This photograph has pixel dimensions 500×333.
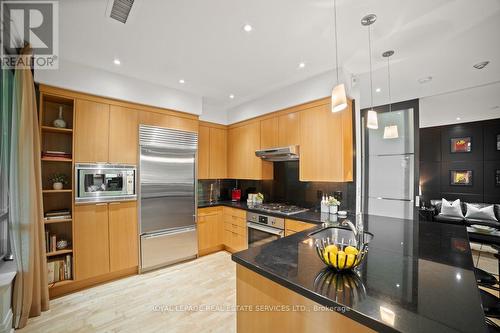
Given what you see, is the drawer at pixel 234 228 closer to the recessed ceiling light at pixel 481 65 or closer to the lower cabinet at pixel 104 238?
the lower cabinet at pixel 104 238

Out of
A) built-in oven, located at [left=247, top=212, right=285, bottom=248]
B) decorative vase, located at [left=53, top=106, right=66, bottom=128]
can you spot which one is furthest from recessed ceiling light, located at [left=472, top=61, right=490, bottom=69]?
decorative vase, located at [left=53, top=106, right=66, bottom=128]

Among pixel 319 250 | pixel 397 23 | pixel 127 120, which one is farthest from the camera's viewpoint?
pixel 127 120

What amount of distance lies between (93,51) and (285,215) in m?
2.97

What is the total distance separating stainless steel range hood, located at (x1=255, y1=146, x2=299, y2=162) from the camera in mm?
3027

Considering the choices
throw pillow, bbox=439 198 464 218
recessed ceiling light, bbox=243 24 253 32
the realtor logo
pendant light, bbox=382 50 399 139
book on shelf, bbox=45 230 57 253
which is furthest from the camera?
throw pillow, bbox=439 198 464 218

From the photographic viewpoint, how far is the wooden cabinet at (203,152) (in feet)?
12.5

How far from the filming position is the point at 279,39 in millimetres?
2035

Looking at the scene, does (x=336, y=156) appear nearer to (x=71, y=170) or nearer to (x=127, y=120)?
(x=127, y=120)

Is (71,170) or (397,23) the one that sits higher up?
(397,23)

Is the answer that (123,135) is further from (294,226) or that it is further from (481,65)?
(481,65)

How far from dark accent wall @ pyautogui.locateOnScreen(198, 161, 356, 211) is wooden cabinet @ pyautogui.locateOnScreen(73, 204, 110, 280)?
1657mm

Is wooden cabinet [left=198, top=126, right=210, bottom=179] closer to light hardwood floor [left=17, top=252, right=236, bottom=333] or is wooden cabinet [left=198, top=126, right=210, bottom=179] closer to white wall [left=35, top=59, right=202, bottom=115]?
white wall [left=35, top=59, right=202, bottom=115]

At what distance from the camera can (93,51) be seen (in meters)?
2.25

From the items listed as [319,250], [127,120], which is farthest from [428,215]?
[127,120]
